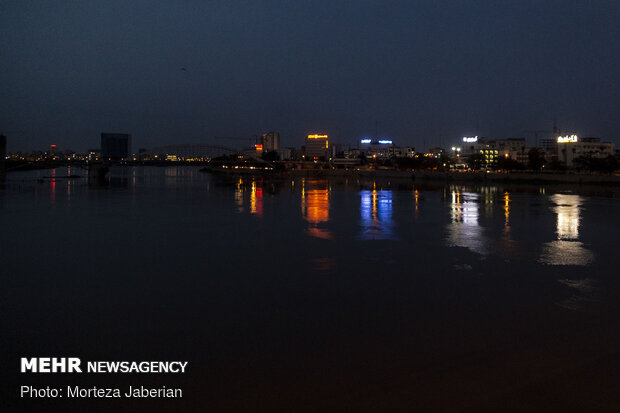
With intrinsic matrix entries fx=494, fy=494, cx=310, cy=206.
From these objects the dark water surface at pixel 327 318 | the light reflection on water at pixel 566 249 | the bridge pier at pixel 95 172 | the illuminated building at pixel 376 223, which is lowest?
the dark water surface at pixel 327 318

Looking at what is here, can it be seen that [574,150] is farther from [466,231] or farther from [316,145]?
[316,145]

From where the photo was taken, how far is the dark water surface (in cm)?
449

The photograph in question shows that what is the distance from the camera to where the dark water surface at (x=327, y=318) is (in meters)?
4.49

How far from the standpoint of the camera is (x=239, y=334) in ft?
19.5

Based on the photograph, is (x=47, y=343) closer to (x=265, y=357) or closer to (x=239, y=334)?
(x=239, y=334)

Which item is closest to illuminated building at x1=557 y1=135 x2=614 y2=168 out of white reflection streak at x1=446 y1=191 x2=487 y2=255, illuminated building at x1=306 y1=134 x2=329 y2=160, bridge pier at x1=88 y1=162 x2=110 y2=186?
bridge pier at x1=88 y1=162 x2=110 y2=186

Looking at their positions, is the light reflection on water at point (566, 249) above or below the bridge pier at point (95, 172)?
below

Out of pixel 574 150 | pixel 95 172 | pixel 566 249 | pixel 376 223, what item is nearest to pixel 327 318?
pixel 566 249

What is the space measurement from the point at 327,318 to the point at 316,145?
563 feet

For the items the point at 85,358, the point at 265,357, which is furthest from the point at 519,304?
the point at 85,358

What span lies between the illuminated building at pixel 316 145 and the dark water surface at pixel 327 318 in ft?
533

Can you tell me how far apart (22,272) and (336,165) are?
13359 cm

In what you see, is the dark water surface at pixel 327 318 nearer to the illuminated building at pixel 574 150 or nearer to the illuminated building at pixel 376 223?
the illuminated building at pixel 376 223

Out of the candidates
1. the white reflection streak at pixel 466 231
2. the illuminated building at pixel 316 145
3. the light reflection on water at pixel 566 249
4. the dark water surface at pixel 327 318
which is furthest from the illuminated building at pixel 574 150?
the illuminated building at pixel 316 145
